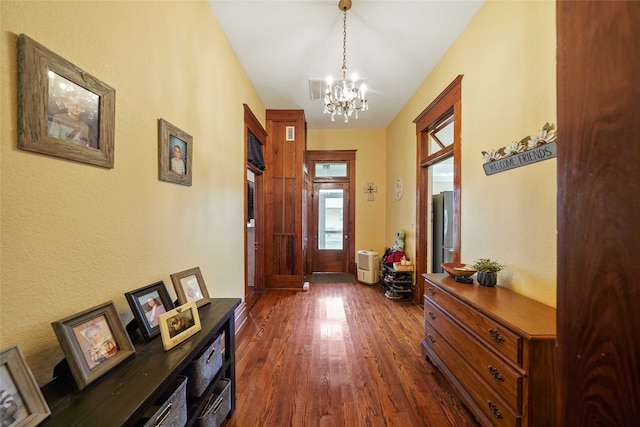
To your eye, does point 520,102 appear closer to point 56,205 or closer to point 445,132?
point 445,132

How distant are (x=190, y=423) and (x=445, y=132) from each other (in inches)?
149

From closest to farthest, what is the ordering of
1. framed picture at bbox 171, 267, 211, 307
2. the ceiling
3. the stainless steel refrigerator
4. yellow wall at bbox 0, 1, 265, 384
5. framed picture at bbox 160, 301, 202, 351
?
yellow wall at bbox 0, 1, 265, 384
framed picture at bbox 160, 301, 202, 351
framed picture at bbox 171, 267, 211, 307
the ceiling
the stainless steel refrigerator

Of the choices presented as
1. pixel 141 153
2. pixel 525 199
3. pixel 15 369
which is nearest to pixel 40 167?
pixel 141 153

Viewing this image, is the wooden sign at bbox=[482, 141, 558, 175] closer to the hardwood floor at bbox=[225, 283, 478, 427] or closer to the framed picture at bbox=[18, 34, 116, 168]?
the hardwood floor at bbox=[225, 283, 478, 427]

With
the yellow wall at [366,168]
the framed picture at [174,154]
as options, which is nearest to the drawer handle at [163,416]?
the framed picture at [174,154]

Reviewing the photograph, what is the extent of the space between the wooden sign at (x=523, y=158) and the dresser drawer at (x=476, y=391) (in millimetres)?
1468

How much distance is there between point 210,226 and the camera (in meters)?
2.14

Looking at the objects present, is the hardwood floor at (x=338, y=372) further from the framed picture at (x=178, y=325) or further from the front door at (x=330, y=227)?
the front door at (x=330, y=227)

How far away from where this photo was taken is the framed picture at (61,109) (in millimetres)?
768

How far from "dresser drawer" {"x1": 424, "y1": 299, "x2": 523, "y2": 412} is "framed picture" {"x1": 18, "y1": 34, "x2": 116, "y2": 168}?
2.25 meters

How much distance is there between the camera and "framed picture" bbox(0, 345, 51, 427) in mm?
614

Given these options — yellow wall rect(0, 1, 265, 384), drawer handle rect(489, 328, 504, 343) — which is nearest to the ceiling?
yellow wall rect(0, 1, 265, 384)

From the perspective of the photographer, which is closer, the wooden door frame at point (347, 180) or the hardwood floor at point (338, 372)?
the hardwood floor at point (338, 372)

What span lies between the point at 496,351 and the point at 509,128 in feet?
5.34
